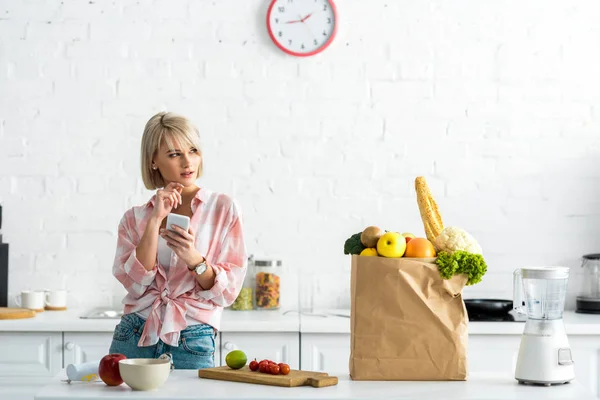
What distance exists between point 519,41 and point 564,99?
340mm

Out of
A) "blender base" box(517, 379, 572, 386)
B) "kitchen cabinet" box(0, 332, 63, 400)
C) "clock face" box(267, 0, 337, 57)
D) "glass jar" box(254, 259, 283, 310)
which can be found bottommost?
"kitchen cabinet" box(0, 332, 63, 400)

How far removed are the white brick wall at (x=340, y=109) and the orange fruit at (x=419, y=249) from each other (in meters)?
1.71

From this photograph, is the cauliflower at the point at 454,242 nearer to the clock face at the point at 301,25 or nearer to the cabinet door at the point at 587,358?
the cabinet door at the point at 587,358

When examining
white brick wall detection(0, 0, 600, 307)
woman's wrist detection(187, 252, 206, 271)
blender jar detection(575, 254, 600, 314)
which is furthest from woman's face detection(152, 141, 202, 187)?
blender jar detection(575, 254, 600, 314)

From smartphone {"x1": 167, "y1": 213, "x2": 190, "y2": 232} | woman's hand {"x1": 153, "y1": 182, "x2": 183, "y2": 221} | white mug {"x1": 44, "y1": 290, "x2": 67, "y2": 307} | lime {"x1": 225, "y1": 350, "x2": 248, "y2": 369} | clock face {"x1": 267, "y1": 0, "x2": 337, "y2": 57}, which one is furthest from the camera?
clock face {"x1": 267, "y1": 0, "x2": 337, "y2": 57}

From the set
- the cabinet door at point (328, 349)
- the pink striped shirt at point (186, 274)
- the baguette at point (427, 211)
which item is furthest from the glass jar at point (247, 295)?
the baguette at point (427, 211)

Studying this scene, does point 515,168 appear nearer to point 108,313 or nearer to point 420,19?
point 420,19

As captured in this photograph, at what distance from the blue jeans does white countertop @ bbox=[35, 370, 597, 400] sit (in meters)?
0.33

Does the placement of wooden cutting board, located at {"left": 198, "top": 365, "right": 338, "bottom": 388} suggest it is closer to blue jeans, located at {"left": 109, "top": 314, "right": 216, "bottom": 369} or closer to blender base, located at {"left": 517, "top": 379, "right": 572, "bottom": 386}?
blue jeans, located at {"left": 109, "top": 314, "right": 216, "bottom": 369}

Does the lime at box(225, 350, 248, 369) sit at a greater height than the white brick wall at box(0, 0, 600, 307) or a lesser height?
lesser

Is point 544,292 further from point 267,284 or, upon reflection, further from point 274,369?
point 267,284

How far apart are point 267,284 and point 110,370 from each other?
5.56ft

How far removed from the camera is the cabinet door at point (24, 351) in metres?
3.36

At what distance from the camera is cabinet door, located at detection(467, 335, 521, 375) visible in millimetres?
3312
